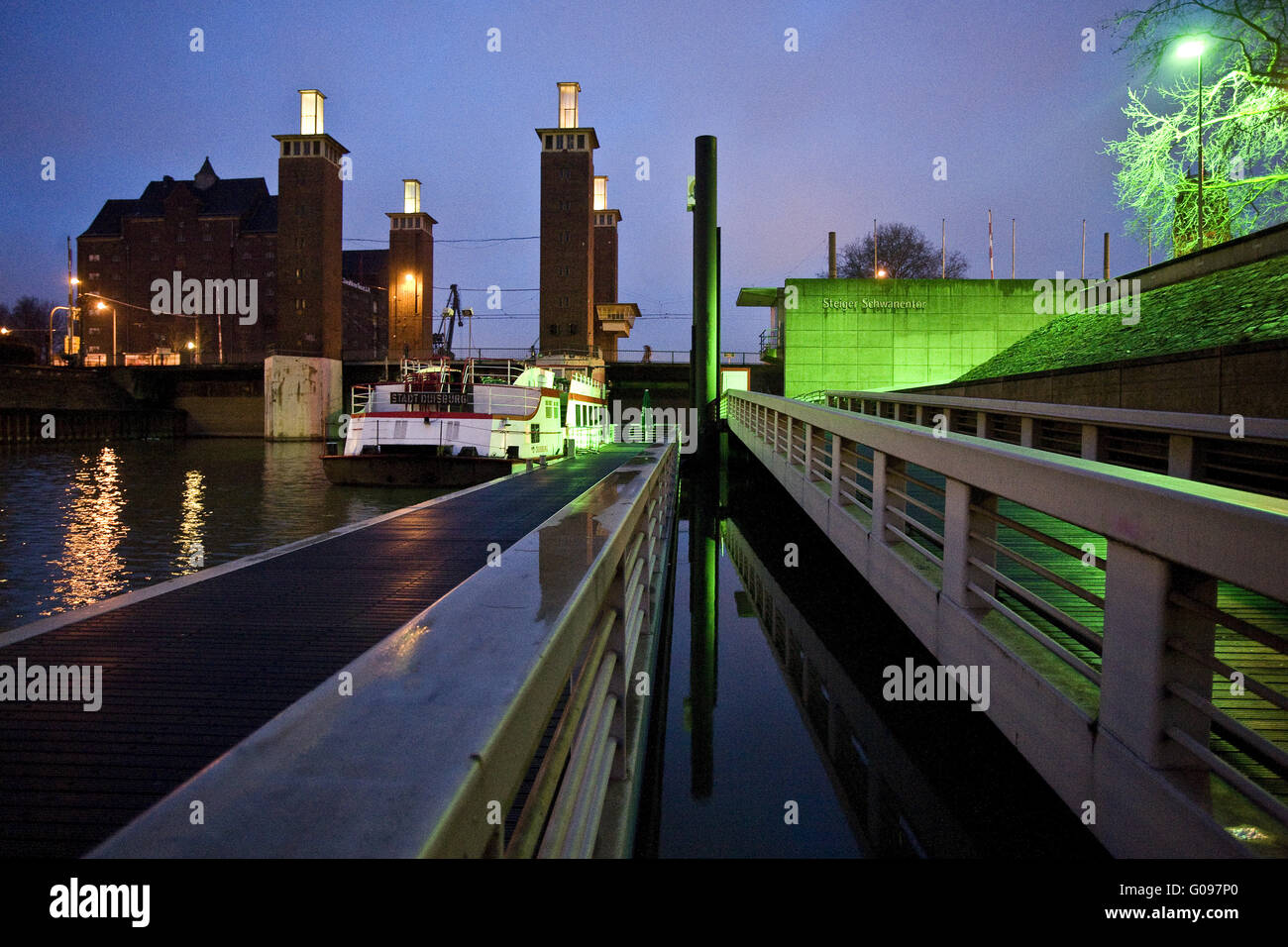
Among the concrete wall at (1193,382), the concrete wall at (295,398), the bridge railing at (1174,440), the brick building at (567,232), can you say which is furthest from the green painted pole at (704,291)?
the concrete wall at (295,398)

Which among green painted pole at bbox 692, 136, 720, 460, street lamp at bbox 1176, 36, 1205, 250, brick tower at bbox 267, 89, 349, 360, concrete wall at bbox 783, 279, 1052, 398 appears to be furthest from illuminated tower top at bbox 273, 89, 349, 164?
street lamp at bbox 1176, 36, 1205, 250

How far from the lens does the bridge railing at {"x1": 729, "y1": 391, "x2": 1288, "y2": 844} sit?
234 cm

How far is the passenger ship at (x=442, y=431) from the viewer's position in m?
21.2

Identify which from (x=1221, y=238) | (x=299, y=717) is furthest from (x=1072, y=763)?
(x=1221, y=238)

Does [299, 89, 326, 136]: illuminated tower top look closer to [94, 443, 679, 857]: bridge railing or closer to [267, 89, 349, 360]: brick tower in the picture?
[267, 89, 349, 360]: brick tower

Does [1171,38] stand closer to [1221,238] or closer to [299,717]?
[1221,238]

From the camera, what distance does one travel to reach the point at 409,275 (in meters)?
70.1

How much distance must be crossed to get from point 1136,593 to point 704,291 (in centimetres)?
1841

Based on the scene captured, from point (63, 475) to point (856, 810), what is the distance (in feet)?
89.0

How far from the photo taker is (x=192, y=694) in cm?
397

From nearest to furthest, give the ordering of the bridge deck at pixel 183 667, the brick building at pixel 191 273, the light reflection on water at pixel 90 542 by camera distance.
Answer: the bridge deck at pixel 183 667 → the light reflection on water at pixel 90 542 → the brick building at pixel 191 273

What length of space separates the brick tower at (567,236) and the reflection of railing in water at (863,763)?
47.7 metres

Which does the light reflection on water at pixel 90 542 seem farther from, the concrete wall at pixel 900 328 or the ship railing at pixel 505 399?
the concrete wall at pixel 900 328
